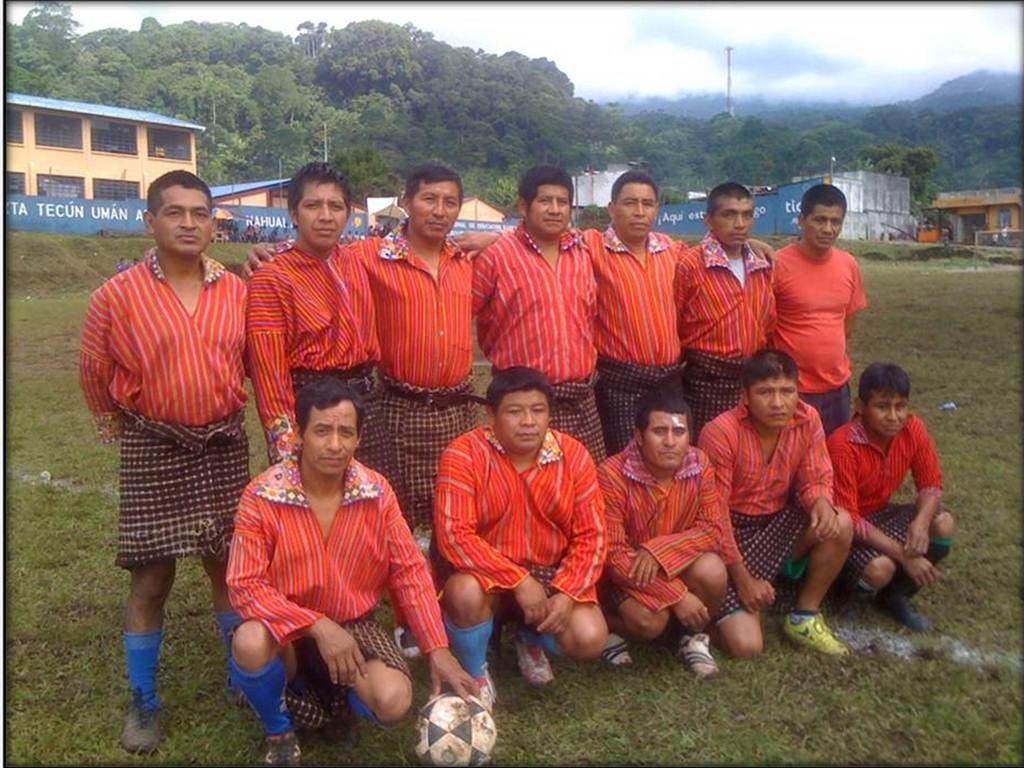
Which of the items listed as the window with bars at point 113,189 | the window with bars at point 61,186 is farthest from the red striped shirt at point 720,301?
the window with bars at point 113,189

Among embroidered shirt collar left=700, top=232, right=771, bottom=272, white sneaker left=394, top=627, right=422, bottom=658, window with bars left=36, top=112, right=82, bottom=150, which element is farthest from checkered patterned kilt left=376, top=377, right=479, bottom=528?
window with bars left=36, top=112, right=82, bottom=150

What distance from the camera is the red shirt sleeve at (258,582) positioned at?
9.84ft

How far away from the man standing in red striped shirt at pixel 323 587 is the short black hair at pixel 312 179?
89 cm

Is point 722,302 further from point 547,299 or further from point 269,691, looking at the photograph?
point 269,691

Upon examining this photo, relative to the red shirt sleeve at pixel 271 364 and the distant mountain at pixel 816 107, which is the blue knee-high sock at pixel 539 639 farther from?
the distant mountain at pixel 816 107

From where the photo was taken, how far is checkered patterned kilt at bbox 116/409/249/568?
3.34m

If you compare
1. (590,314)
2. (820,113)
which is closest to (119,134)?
(590,314)

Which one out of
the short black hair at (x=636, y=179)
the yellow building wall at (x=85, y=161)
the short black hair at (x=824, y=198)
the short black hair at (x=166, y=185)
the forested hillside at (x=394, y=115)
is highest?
the forested hillside at (x=394, y=115)

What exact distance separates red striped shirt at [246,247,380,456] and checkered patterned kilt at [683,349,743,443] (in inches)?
63.2

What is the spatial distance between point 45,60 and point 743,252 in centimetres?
5171

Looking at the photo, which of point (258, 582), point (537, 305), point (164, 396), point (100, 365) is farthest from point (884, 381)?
point (100, 365)

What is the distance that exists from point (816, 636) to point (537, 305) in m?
1.83

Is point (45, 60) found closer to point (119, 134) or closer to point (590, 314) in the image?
point (119, 134)

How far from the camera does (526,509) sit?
3686 mm
